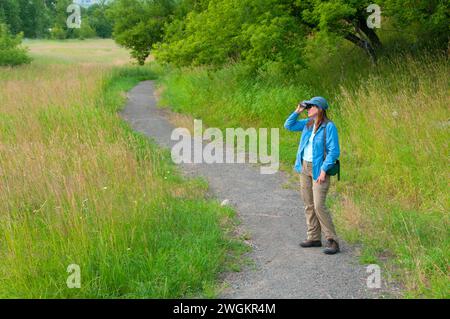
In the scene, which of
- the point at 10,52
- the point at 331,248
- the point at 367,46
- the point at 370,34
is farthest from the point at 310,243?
the point at 10,52

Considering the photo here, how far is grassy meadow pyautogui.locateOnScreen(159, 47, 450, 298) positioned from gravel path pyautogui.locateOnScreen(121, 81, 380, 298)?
19.2 inches

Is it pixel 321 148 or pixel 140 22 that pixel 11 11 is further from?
pixel 321 148

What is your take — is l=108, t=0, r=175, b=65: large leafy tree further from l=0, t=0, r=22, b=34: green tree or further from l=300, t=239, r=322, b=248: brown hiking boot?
l=0, t=0, r=22, b=34: green tree

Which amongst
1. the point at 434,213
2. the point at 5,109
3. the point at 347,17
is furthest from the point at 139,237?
the point at 5,109

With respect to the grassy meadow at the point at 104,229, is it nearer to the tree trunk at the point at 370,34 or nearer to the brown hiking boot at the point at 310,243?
the brown hiking boot at the point at 310,243

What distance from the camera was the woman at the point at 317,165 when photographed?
221 inches

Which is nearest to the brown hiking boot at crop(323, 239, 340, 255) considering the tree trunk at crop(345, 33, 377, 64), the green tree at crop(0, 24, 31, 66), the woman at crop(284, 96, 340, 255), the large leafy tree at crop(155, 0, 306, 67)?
the woman at crop(284, 96, 340, 255)

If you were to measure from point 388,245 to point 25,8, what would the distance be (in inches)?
3690

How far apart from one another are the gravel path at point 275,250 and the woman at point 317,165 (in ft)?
0.76

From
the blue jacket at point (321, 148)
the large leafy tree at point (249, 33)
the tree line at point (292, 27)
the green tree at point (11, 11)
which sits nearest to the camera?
the blue jacket at point (321, 148)

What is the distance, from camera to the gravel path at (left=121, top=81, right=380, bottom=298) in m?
4.86

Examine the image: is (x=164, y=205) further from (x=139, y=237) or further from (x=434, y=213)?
(x=434, y=213)

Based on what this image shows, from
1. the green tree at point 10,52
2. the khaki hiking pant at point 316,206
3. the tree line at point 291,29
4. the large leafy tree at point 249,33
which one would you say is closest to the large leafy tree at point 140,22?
the green tree at point 10,52

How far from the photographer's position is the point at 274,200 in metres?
7.89
